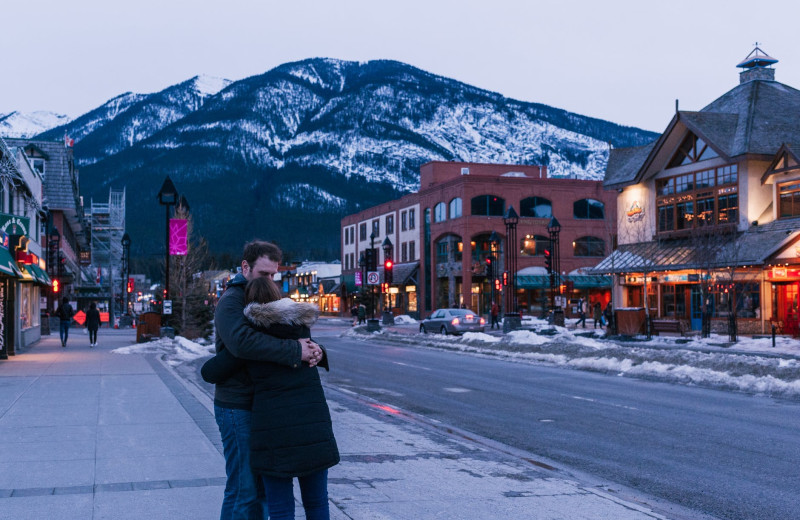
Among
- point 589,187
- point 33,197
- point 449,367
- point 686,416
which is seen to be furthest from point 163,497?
point 589,187

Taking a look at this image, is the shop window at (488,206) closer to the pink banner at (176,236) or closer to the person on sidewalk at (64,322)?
the person on sidewalk at (64,322)

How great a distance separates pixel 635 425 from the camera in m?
12.7

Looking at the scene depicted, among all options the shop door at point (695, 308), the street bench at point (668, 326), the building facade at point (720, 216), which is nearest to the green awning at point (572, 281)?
the building facade at point (720, 216)

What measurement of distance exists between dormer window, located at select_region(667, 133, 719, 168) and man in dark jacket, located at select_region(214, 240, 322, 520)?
134ft

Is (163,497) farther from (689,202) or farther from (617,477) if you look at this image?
(689,202)

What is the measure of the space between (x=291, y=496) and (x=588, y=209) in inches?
2857

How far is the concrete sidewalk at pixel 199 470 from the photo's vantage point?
6984 mm

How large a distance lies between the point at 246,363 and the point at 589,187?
72193 mm

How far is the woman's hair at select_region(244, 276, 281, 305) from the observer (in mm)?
4754

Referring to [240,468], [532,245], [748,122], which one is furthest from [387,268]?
[240,468]

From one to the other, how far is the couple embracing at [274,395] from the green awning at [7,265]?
60.0 feet

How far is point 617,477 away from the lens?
29.6ft

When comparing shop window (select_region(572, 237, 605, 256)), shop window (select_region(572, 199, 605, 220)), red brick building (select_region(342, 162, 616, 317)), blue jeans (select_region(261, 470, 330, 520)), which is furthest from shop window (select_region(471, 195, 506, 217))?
blue jeans (select_region(261, 470, 330, 520))

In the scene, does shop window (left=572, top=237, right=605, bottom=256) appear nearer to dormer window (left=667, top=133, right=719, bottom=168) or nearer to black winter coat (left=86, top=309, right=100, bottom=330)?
dormer window (left=667, top=133, right=719, bottom=168)
